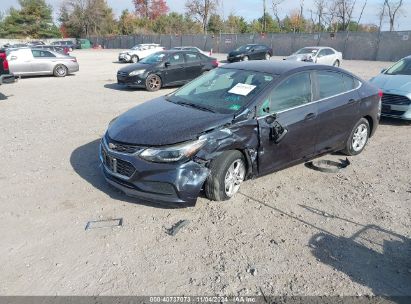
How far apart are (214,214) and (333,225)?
1315 mm

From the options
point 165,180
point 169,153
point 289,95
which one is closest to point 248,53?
point 289,95

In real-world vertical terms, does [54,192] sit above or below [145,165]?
below

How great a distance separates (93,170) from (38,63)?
14.0m

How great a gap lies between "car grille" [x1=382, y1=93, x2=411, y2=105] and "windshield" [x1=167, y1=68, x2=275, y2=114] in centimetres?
457

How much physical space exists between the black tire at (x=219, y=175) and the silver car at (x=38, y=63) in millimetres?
15644

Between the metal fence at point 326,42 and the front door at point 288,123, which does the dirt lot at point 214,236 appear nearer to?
the front door at point 288,123

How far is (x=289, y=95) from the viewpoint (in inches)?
191

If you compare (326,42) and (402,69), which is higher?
(326,42)

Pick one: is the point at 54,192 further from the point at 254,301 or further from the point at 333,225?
the point at 333,225

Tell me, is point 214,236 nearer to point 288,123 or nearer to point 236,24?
point 288,123

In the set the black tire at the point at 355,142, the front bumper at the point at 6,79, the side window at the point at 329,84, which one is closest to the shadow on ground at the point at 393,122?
the black tire at the point at 355,142

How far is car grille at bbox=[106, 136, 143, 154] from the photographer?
13.4ft

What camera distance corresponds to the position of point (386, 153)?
6.47 m

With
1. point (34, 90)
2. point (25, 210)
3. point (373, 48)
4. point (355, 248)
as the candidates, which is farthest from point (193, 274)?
point (373, 48)
